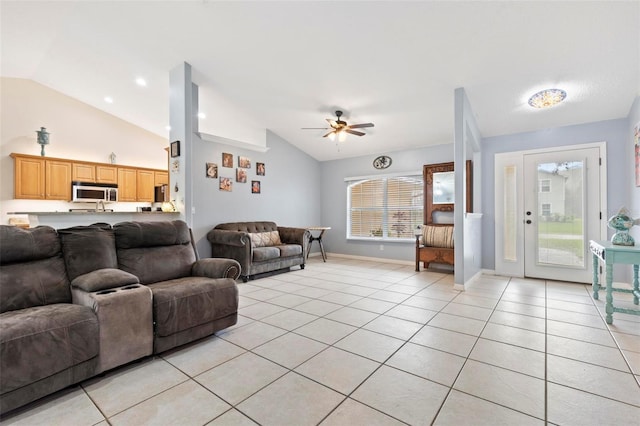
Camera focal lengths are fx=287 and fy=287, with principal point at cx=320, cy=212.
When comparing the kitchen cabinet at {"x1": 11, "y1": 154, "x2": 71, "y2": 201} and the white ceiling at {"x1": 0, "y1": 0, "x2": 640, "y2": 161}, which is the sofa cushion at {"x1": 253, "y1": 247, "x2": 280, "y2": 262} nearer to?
the white ceiling at {"x1": 0, "y1": 0, "x2": 640, "y2": 161}

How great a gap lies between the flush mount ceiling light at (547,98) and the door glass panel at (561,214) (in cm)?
118

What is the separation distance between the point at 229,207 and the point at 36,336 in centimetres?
407

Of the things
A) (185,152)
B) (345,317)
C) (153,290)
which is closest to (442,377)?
(345,317)

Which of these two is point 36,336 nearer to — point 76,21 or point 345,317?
point 345,317

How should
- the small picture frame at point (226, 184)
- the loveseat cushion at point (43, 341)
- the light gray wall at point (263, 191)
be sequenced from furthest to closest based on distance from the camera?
the small picture frame at point (226, 184), the light gray wall at point (263, 191), the loveseat cushion at point (43, 341)

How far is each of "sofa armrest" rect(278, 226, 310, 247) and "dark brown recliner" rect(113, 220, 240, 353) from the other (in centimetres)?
283

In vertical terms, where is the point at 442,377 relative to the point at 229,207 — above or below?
below

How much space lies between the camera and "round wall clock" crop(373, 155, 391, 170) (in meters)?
6.50

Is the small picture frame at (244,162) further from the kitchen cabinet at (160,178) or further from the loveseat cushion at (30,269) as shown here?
the loveseat cushion at (30,269)

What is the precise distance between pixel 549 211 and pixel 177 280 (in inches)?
212

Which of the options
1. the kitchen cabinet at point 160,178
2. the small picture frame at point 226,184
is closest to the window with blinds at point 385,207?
the small picture frame at point 226,184

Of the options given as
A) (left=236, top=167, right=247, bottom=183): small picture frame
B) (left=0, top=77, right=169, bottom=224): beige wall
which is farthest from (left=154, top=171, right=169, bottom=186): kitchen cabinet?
(left=236, top=167, right=247, bottom=183): small picture frame

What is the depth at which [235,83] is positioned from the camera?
15.3 feet

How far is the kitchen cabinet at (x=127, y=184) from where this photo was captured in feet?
22.7
